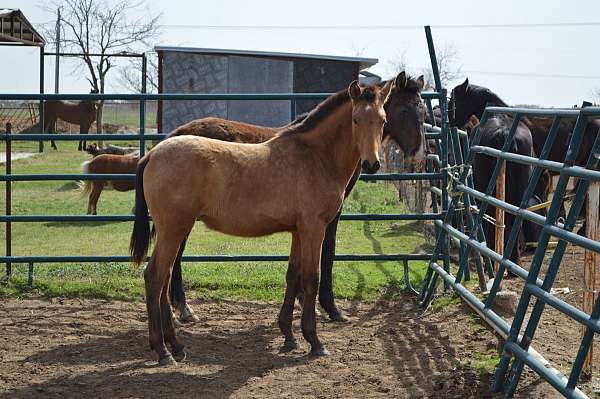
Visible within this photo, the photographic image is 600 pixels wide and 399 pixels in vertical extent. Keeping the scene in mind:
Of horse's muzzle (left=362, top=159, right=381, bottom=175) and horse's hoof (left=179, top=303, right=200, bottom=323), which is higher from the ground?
horse's muzzle (left=362, top=159, right=381, bottom=175)

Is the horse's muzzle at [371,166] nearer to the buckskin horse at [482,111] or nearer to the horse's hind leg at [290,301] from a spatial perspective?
the horse's hind leg at [290,301]

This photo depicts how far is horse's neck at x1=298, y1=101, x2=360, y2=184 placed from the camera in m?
6.07

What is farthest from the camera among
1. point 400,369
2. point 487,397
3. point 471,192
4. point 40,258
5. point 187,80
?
point 187,80

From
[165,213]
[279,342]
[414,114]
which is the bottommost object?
[279,342]

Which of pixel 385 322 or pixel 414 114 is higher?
pixel 414 114

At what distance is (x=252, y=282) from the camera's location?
8023 mm

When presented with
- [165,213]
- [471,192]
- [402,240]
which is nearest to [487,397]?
[471,192]

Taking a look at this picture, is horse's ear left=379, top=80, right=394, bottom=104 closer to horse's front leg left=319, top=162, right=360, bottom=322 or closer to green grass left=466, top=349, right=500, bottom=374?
horse's front leg left=319, top=162, right=360, bottom=322

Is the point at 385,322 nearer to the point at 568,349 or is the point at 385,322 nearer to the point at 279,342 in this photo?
the point at 279,342

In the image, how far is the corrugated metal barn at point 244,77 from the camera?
68.9 ft

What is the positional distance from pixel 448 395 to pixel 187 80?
18.6 metres

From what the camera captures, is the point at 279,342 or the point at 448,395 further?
the point at 279,342

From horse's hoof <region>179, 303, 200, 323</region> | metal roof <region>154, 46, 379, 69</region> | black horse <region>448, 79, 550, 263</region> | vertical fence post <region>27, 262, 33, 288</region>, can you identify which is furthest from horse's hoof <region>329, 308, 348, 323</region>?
metal roof <region>154, 46, 379, 69</region>

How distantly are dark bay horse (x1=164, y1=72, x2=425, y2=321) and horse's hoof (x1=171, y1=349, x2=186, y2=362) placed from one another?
1132mm
